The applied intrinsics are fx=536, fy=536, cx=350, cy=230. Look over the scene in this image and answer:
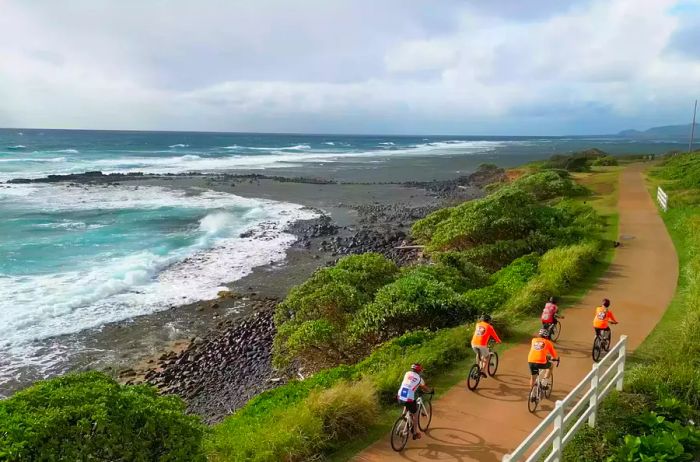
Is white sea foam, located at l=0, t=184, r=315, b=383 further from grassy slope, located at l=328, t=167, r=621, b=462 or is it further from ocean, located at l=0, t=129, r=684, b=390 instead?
grassy slope, located at l=328, t=167, r=621, b=462

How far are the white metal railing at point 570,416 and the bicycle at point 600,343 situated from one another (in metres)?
1.66

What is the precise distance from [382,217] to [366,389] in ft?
100

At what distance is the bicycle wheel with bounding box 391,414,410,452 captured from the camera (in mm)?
8719

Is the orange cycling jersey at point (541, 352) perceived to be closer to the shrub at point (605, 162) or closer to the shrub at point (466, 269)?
the shrub at point (466, 269)

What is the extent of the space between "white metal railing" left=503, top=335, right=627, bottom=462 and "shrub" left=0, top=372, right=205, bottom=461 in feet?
14.5

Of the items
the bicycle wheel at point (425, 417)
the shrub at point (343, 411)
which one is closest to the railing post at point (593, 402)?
the bicycle wheel at point (425, 417)

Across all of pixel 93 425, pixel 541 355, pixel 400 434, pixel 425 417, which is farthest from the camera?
pixel 541 355

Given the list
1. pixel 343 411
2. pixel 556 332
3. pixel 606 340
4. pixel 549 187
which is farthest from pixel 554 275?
pixel 549 187

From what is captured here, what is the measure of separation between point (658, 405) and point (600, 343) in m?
2.77

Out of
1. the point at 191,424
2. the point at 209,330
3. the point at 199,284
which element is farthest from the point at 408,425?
the point at 199,284

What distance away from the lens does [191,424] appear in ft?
25.2

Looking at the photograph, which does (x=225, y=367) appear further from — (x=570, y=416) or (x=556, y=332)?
(x=570, y=416)

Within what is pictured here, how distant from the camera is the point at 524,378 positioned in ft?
37.0

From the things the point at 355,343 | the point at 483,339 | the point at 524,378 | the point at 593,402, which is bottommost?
the point at 355,343
